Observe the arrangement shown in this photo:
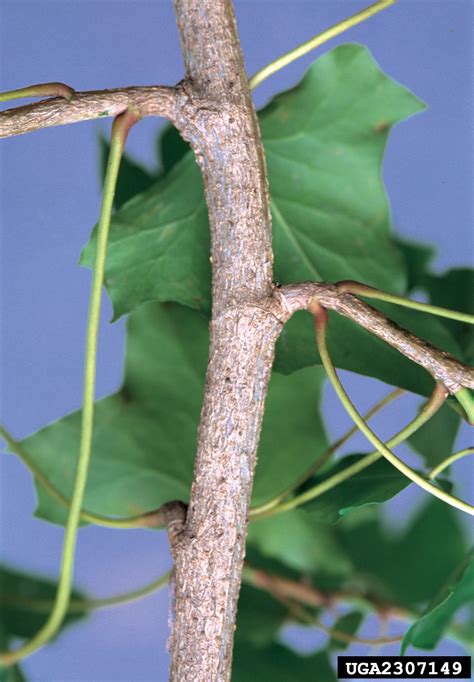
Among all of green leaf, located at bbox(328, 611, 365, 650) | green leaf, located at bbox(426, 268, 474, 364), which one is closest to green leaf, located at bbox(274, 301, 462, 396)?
green leaf, located at bbox(426, 268, 474, 364)

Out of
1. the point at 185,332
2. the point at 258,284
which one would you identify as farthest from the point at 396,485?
the point at 185,332

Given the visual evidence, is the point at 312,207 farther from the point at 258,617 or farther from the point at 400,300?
the point at 258,617

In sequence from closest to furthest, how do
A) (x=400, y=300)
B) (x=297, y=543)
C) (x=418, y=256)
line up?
(x=400, y=300), (x=418, y=256), (x=297, y=543)

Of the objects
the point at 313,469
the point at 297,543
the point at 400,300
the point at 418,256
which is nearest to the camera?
the point at 400,300

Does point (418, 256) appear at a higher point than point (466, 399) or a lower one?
higher

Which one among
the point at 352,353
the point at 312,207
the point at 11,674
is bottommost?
the point at 11,674

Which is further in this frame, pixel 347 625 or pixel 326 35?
pixel 347 625

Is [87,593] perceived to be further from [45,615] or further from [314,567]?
[314,567]

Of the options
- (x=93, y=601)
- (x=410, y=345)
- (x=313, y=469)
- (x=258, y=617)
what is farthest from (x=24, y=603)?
(x=410, y=345)
